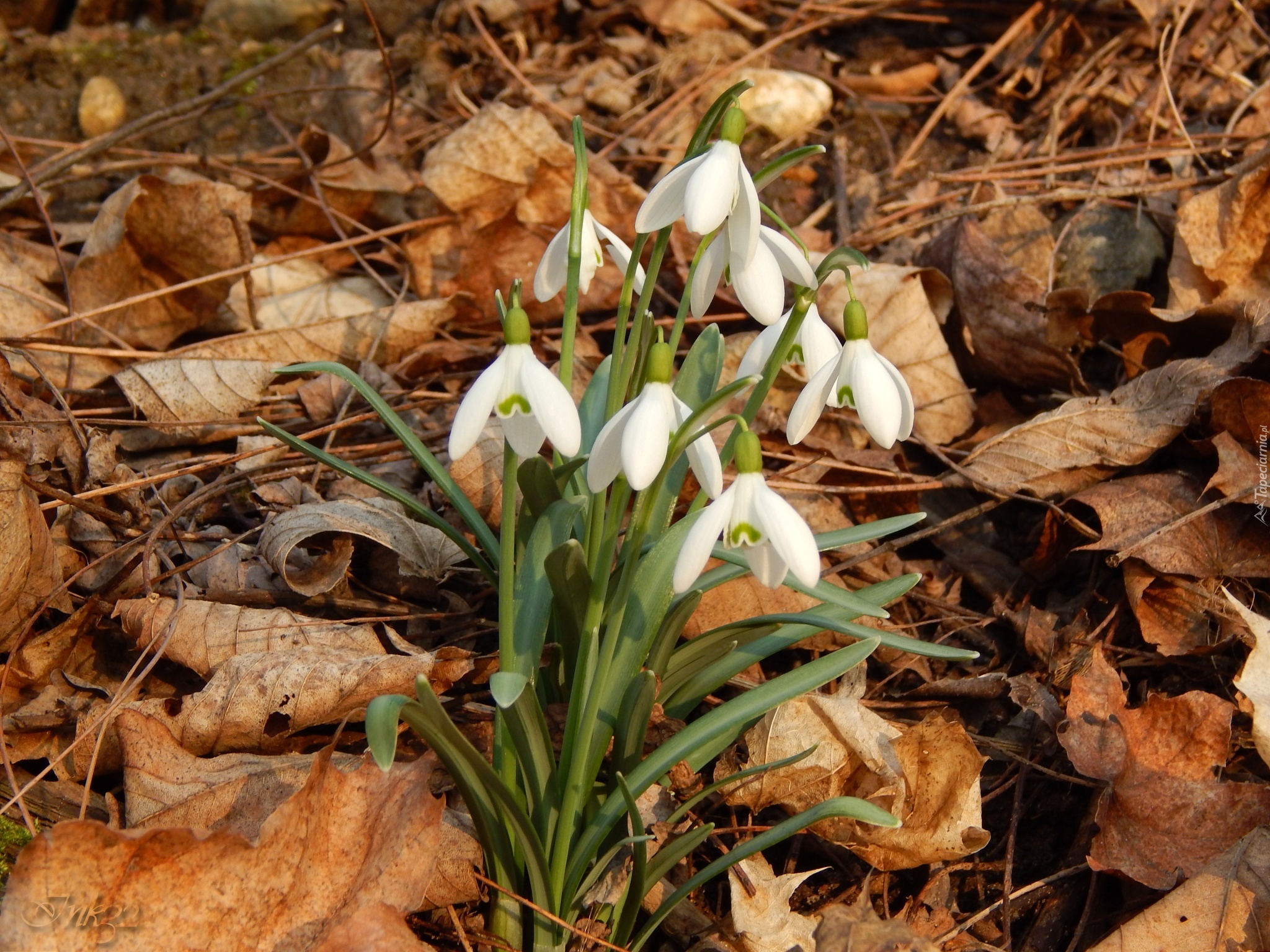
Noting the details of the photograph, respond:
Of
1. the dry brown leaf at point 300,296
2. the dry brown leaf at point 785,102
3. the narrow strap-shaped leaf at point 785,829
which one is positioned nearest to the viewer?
the narrow strap-shaped leaf at point 785,829

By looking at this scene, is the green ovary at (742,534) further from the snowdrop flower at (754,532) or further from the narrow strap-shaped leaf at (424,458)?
the narrow strap-shaped leaf at (424,458)

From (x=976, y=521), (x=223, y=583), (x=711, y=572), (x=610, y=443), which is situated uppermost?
(x=610, y=443)

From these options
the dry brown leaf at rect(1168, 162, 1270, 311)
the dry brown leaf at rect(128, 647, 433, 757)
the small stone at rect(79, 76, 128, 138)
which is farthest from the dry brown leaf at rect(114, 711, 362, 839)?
the small stone at rect(79, 76, 128, 138)

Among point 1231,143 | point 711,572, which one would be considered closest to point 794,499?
point 711,572

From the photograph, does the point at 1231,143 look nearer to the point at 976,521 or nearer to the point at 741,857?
the point at 976,521

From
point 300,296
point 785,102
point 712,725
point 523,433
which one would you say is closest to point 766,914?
point 712,725

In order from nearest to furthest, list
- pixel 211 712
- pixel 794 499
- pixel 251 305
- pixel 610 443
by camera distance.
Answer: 1. pixel 610 443
2. pixel 211 712
3. pixel 794 499
4. pixel 251 305

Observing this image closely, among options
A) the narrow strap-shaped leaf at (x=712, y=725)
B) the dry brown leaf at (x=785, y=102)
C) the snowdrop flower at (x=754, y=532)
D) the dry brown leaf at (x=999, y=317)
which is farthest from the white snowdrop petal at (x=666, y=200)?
the dry brown leaf at (x=785, y=102)
